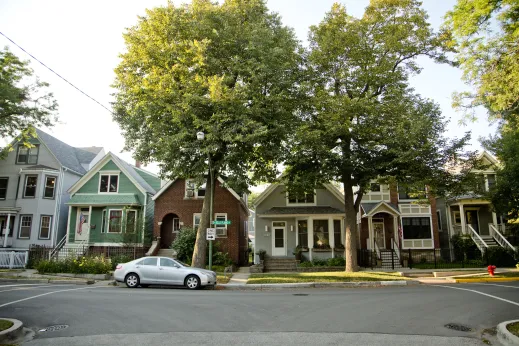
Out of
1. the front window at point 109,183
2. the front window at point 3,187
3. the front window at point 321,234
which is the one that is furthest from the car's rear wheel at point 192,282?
the front window at point 3,187

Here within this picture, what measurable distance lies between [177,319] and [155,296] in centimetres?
434

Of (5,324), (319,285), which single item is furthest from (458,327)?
(5,324)

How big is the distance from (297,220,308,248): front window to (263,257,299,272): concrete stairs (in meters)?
2.02

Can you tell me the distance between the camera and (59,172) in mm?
28625

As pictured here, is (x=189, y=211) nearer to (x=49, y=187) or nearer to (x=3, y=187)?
(x=49, y=187)

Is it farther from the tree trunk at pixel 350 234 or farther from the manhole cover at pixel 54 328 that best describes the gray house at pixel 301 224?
the manhole cover at pixel 54 328

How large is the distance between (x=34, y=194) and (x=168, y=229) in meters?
11.0

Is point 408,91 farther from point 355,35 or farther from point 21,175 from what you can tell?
point 21,175

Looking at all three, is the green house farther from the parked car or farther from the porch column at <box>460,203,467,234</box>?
the porch column at <box>460,203,467,234</box>

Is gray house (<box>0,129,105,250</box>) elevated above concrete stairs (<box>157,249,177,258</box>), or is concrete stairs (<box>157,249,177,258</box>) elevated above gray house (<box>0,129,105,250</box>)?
gray house (<box>0,129,105,250</box>)

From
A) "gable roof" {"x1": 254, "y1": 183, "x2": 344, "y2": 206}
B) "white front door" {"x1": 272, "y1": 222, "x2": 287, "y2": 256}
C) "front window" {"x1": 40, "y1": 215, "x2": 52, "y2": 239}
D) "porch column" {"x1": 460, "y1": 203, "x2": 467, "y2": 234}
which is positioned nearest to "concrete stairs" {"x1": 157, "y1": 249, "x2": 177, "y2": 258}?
"gable roof" {"x1": 254, "y1": 183, "x2": 344, "y2": 206}

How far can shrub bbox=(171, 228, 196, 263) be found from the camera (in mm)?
23281

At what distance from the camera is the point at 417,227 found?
93.0 feet

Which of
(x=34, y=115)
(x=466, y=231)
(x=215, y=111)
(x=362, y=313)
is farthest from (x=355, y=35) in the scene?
(x=34, y=115)
